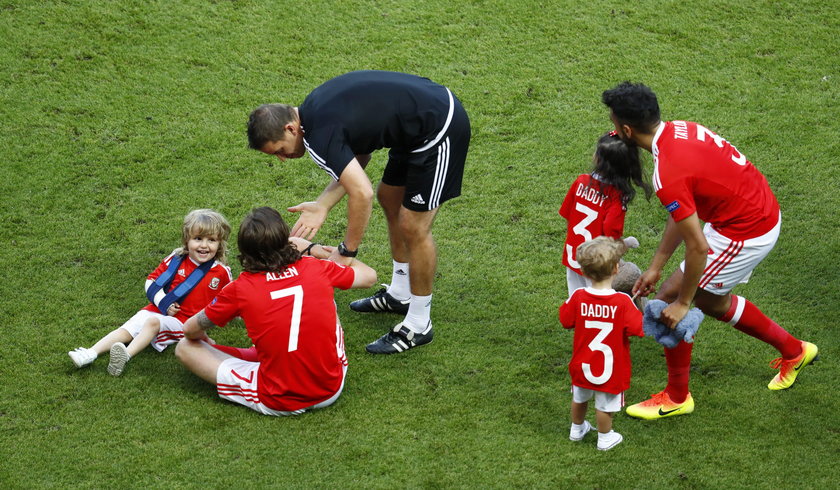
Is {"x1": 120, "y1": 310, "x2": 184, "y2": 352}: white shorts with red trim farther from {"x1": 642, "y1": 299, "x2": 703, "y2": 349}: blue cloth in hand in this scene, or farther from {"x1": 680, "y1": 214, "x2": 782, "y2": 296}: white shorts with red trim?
{"x1": 680, "y1": 214, "x2": 782, "y2": 296}: white shorts with red trim

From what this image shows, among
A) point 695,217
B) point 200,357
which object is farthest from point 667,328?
point 200,357

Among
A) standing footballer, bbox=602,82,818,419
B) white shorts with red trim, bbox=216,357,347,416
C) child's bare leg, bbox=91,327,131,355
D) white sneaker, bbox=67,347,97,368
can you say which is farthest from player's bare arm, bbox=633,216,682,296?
white sneaker, bbox=67,347,97,368

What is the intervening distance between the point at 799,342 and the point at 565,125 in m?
2.99

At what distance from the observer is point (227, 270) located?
16.3ft

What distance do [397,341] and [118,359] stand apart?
1.47 meters

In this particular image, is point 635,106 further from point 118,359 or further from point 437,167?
point 118,359

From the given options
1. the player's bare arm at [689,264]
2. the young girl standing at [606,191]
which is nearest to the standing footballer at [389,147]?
the young girl standing at [606,191]

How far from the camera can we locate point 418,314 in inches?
197

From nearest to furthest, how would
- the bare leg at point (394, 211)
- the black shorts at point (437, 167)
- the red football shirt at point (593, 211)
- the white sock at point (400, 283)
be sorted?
the red football shirt at point (593, 211)
the black shorts at point (437, 167)
the bare leg at point (394, 211)
the white sock at point (400, 283)

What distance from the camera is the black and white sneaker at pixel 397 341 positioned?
5.00 metres

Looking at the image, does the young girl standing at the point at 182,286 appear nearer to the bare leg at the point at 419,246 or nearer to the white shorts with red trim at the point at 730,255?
the bare leg at the point at 419,246

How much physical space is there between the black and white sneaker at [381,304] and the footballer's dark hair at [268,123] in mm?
1350

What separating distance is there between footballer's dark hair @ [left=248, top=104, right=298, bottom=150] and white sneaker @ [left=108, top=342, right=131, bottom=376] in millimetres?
1246

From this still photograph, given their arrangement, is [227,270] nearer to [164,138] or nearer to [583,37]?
[164,138]
